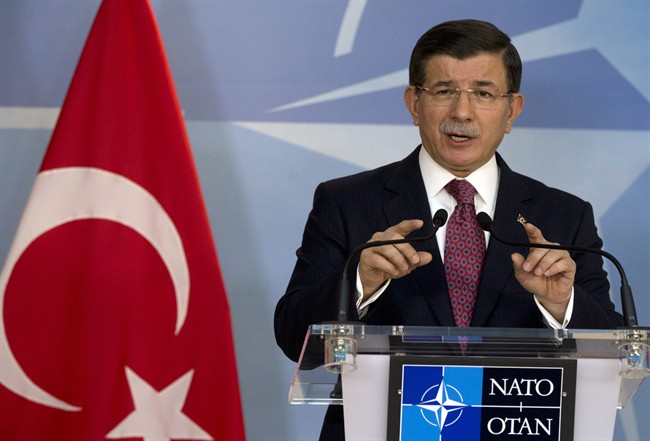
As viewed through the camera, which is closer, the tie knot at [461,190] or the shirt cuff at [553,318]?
the shirt cuff at [553,318]

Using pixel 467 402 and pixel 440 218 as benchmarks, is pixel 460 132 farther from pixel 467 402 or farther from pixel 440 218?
pixel 467 402

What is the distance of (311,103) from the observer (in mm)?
3383

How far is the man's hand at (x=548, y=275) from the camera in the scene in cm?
181

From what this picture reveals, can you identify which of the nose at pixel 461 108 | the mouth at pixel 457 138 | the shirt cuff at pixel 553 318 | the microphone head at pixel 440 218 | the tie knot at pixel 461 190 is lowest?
the shirt cuff at pixel 553 318

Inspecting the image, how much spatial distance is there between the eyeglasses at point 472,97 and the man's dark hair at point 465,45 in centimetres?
6

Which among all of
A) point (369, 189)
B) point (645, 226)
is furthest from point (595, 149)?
point (369, 189)

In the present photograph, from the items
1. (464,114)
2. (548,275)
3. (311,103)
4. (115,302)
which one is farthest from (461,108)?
(115,302)

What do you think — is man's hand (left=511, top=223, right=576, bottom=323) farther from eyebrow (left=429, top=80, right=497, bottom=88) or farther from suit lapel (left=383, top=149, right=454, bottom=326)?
eyebrow (left=429, top=80, right=497, bottom=88)

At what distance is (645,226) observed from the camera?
132 inches

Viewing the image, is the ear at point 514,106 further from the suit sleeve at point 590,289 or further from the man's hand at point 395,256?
the man's hand at point 395,256

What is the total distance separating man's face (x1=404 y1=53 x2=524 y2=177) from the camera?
101 inches

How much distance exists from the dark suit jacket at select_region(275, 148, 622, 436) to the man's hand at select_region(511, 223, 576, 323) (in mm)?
154

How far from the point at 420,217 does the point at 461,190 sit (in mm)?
125

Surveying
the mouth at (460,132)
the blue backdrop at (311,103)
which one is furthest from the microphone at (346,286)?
the blue backdrop at (311,103)
